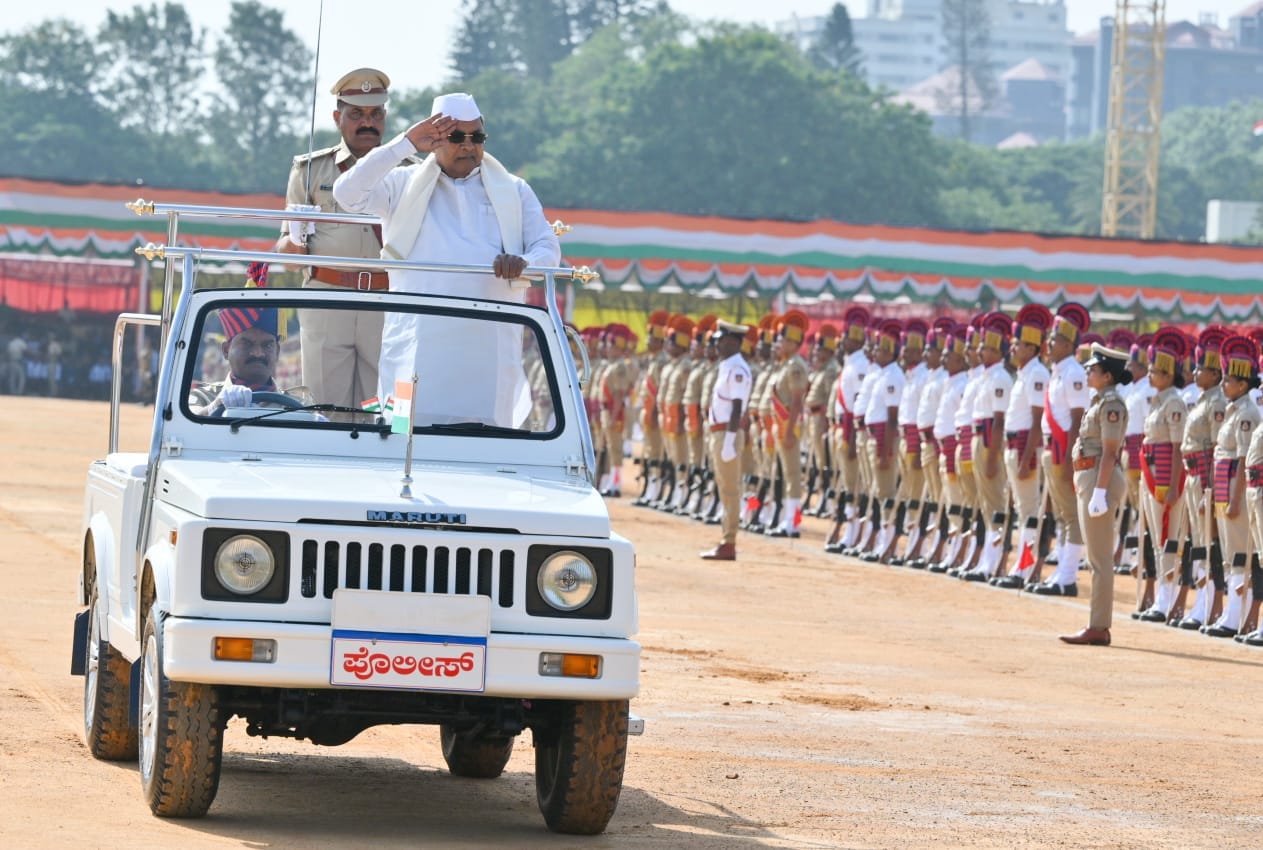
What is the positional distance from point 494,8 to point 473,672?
14094 centimetres

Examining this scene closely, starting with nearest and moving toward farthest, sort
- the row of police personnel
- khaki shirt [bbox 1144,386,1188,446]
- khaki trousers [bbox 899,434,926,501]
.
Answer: the row of police personnel
khaki shirt [bbox 1144,386,1188,446]
khaki trousers [bbox 899,434,926,501]

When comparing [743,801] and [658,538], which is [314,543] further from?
[658,538]

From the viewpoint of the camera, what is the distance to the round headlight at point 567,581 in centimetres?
763

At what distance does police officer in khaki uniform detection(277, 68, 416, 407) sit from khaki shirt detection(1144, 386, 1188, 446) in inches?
352

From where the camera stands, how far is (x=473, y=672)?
7.47 m

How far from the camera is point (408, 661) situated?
7430 mm

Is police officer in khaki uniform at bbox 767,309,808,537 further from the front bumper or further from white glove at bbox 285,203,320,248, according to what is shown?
the front bumper

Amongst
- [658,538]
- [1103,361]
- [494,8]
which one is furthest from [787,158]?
[1103,361]

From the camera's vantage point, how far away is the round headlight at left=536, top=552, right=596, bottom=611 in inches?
301

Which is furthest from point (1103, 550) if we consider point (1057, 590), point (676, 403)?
point (676, 403)

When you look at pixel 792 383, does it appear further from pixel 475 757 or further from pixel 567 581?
pixel 567 581

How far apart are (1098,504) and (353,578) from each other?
9.38 metres

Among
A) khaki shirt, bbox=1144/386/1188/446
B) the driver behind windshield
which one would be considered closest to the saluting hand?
the driver behind windshield

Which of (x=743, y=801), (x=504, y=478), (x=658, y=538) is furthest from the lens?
(x=658, y=538)
